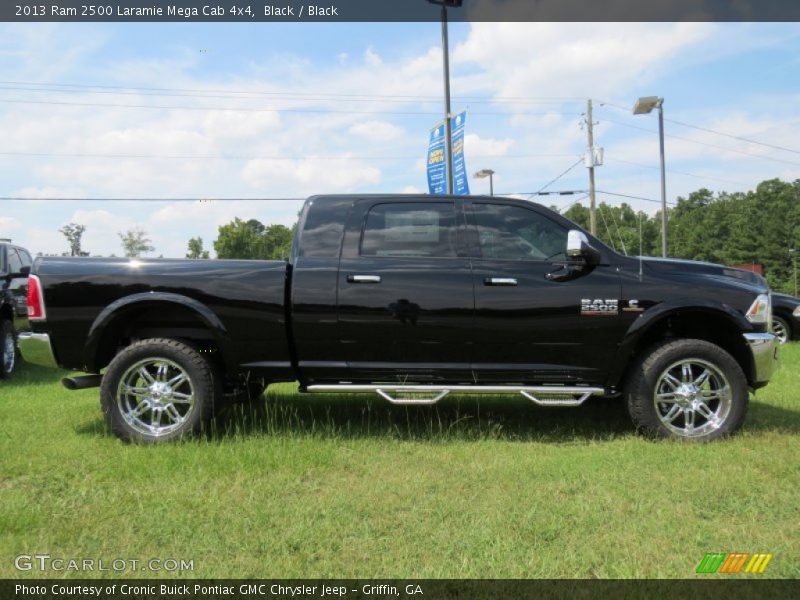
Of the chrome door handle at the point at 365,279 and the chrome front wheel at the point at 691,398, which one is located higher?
the chrome door handle at the point at 365,279

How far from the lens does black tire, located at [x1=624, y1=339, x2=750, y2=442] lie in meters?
4.53

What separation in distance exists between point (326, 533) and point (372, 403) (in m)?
3.02

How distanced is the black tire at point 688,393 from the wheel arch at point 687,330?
16cm

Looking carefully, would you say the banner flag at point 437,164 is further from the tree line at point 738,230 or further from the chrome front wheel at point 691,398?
the tree line at point 738,230

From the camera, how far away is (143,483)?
12.0ft

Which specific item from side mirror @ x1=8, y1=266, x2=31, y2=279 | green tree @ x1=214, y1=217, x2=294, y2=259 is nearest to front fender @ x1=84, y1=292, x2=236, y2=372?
Result: side mirror @ x1=8, y1=266, x2=31, y2=279

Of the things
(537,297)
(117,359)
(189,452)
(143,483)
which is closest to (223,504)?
(143,483)

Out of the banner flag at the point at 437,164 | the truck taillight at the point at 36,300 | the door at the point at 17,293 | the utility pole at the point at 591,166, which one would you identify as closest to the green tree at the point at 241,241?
the utility pole at the point at 591,166

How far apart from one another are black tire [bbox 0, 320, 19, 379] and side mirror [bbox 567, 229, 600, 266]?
6.95 meters

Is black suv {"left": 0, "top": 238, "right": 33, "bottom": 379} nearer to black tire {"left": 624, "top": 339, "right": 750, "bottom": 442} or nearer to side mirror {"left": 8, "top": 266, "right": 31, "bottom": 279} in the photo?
side mirror {"left": 8, "top": 266, "right": 31, "bottom": 279}

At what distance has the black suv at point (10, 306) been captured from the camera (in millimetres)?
7680

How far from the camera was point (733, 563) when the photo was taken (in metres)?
2.71

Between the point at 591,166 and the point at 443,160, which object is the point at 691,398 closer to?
the point at 443,160

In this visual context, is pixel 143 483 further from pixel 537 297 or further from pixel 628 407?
pixel 628 407
